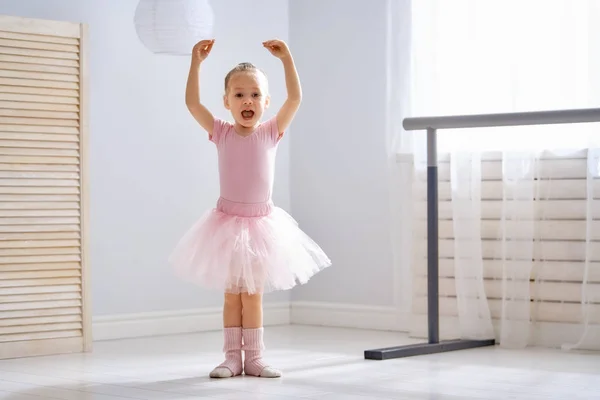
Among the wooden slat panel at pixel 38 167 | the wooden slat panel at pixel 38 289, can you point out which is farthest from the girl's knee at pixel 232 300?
the wooden slat panel at pixel 38 167

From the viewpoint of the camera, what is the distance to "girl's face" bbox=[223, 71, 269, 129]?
285cm

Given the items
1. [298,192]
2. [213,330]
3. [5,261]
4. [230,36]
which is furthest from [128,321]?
[230,36]

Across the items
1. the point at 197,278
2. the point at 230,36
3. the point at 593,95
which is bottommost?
the point at 197,278

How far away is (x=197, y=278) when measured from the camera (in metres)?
2.75

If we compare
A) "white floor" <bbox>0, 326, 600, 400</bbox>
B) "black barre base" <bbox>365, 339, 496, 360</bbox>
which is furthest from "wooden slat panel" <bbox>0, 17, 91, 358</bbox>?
"black barre base" <bbox>365, 339, 496, 360</bbox>

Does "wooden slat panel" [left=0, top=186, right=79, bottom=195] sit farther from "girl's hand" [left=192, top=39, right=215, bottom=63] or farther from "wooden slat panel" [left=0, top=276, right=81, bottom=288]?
"girl's hand" [left=192, top=39, right=215, bottom=63]

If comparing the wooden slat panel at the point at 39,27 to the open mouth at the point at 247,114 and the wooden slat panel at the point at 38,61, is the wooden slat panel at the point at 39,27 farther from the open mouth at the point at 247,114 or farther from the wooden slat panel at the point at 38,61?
the open mouth at the point at 247,114

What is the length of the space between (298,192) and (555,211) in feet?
4.37

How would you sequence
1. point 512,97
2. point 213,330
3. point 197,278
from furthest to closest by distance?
point 213,330 < point 512,97 < point 197,278

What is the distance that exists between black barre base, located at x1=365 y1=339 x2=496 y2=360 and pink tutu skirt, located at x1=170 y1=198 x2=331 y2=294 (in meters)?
0.47

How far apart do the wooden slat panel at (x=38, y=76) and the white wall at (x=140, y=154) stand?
0.34m

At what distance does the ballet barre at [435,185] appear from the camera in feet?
10.4

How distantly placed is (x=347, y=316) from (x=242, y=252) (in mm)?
1587

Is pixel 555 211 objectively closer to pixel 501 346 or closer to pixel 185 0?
pixel 501 346
